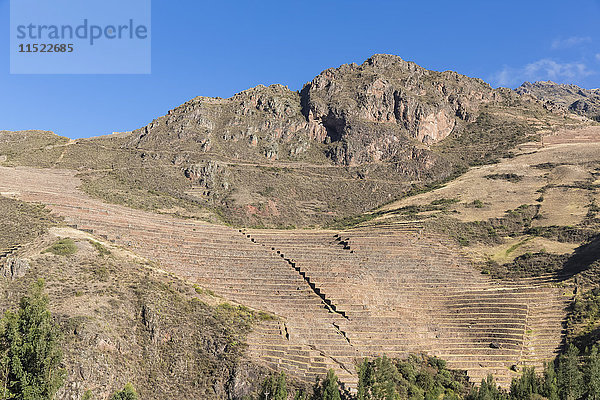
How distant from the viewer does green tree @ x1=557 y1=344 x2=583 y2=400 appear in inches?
1309

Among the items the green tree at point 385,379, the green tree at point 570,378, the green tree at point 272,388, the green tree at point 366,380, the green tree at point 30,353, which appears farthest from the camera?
the green tree at point 570,378

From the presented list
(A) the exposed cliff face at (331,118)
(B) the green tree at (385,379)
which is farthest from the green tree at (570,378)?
(A) the exposed cliff face at (331,118)

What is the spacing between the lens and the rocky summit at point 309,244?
36.1 metres

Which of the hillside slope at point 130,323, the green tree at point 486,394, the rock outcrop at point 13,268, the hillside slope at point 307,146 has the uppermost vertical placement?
the hillside slope at point 307,146

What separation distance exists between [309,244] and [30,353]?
39.7m

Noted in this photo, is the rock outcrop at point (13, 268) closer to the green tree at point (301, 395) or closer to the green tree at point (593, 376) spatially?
the green tree at point (301, 395)

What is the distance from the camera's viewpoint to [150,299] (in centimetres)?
3856

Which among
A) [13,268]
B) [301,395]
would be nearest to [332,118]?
[13,268]

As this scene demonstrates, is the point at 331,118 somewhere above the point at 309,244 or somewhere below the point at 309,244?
above

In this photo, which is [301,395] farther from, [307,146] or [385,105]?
[385,105]

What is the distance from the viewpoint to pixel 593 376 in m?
32.9

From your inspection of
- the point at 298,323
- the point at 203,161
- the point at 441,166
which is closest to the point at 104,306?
the point at 298,323

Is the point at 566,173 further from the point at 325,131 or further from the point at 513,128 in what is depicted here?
the point at 325,131

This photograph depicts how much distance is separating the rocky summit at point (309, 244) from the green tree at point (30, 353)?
0.83 ft
